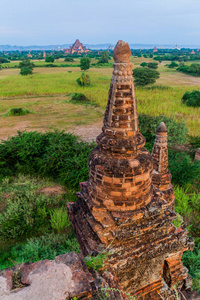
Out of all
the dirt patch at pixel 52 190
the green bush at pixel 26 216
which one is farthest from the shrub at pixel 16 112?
the green bush at pixel 26 216

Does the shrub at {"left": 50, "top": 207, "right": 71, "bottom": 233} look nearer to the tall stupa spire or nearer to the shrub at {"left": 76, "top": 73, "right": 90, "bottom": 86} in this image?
the tall stupa spire

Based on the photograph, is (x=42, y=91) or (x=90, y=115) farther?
(x=42, y=91)

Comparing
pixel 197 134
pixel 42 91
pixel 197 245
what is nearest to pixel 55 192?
pixel 197 245

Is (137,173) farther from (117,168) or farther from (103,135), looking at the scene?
(103,135)

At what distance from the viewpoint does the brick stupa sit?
3184mm

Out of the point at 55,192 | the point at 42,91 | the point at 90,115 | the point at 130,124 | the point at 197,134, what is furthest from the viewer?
the point at 42,91

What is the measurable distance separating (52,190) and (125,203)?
698 cm

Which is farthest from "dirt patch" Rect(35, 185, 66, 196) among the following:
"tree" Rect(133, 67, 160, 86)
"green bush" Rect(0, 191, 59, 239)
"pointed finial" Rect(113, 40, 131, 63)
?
"tree" Rect(133, 67, 160, 86)

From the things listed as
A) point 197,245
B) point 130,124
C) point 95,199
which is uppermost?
point 130,124

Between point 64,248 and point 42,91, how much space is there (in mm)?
30662

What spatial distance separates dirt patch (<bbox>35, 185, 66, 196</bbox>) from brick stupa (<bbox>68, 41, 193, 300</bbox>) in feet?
18.7

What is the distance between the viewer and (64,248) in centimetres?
562

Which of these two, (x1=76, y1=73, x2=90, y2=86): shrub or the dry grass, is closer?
the dry grass

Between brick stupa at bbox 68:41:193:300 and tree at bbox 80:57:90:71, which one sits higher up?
tree at bbox 80:57:90:71
